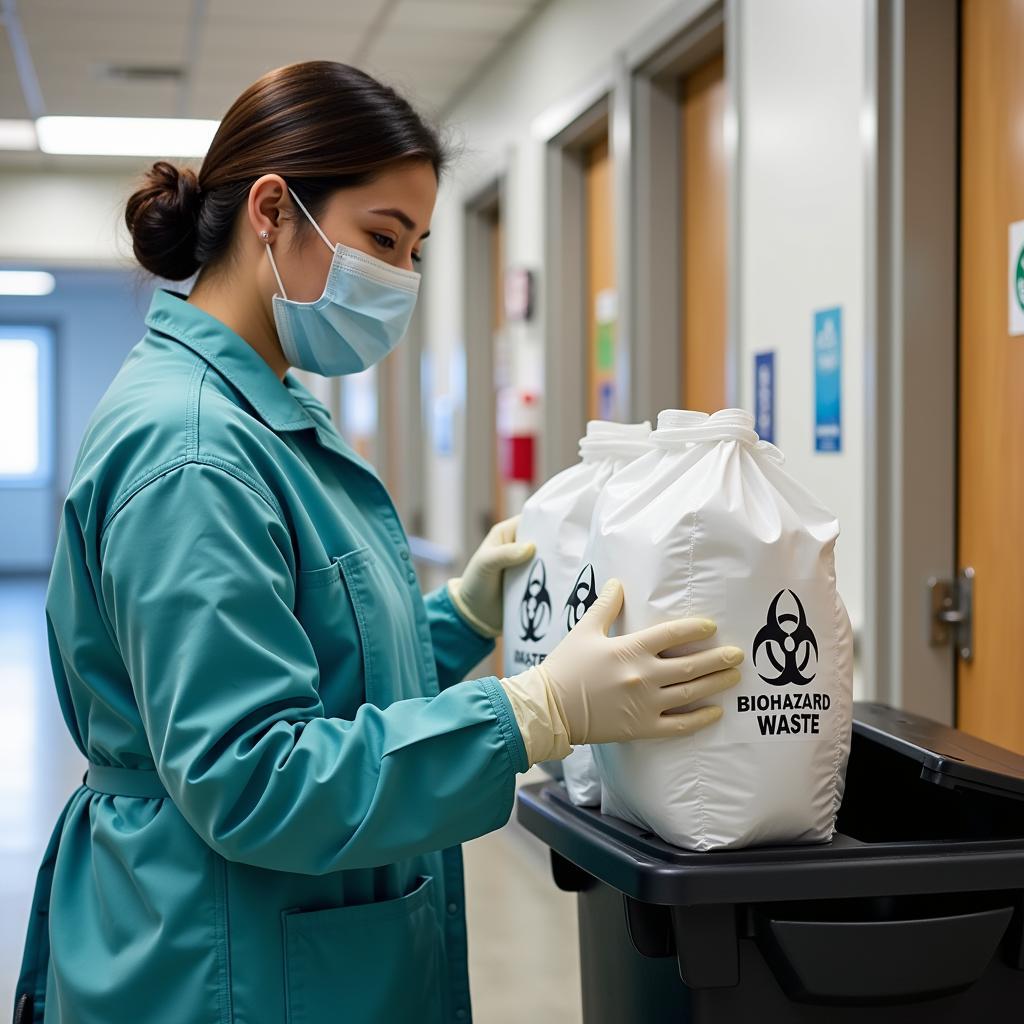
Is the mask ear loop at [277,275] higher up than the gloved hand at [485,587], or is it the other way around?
the mask ear loop at [277,275]

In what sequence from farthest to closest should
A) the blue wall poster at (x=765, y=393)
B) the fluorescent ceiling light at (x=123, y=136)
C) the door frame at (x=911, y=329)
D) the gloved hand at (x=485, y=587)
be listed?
1. the fluorescent ceiling light at (x=123, y=136)
2. the blue wall poster at (x=765, y=393)
3. the door frame at (x=911, y=329)
4. the gloved hand at (x=485, y=587)

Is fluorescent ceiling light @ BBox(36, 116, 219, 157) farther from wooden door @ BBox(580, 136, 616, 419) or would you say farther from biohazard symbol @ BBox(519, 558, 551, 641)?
biohazard symbol @ BBox(519, 558, 551, 641)

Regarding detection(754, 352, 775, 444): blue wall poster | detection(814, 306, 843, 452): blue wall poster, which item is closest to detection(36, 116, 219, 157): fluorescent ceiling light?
detection(754, 352, 775, 444): blue wall poster

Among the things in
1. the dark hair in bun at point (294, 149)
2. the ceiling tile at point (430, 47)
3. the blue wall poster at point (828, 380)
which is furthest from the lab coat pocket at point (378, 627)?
the ceiling tile at point (430, 47)

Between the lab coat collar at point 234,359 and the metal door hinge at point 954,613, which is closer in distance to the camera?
the lab coat collar at point 234,359

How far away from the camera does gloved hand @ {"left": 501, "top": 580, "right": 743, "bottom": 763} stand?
105 centimetres

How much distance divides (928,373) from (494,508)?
124 inches

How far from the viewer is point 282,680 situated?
3.48 feet

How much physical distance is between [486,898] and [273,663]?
2.68m

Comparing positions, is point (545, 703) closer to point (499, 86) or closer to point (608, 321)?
point (608, 321)

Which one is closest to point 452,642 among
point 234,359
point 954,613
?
point 234,359

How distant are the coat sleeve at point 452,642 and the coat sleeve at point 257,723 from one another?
0.60 m

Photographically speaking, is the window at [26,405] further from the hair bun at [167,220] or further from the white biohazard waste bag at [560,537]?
the white biohazard waste bag at [560,537]

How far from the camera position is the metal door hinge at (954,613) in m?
2.29
